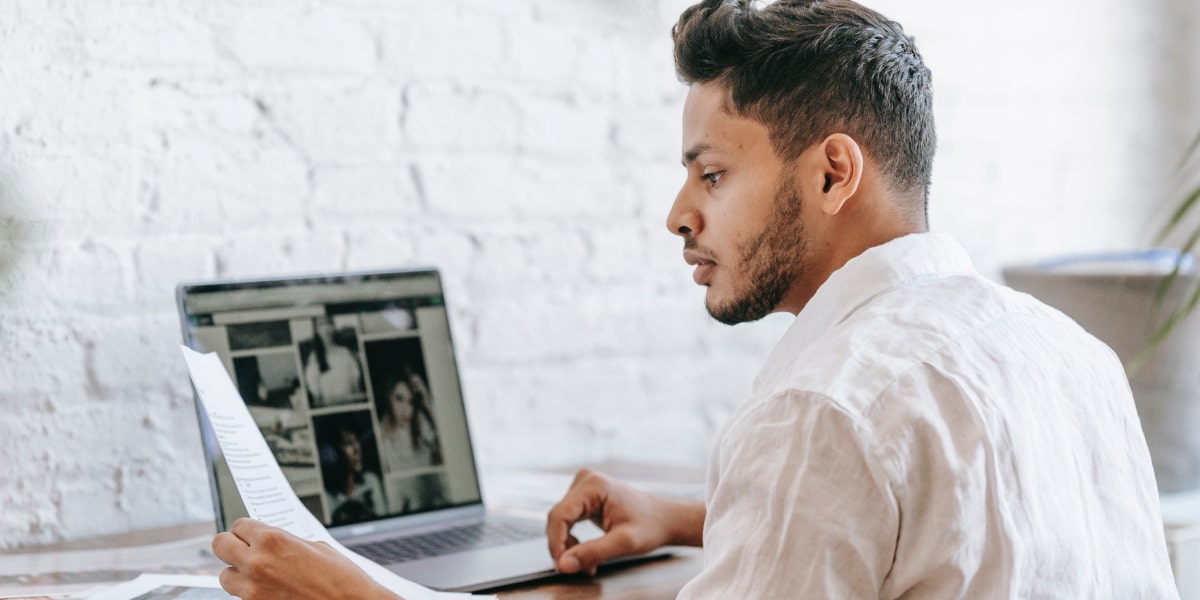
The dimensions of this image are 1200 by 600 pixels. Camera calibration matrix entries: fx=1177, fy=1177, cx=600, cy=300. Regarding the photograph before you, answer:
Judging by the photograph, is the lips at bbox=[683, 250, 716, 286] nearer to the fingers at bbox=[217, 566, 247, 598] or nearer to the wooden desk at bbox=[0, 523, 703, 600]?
the wooden desk at bbox=[0, 523, 703, 600]

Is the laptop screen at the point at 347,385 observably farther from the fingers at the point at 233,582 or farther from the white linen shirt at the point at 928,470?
the white linen shirt at the point at 928,470

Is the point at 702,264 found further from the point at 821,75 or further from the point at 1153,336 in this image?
the point at 1153,336

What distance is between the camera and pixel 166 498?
1.25 m

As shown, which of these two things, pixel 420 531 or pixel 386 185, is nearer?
pixel 420 531

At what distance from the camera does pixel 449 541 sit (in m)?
1.13

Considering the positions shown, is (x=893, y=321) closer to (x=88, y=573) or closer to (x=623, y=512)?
(x=623, y=512)

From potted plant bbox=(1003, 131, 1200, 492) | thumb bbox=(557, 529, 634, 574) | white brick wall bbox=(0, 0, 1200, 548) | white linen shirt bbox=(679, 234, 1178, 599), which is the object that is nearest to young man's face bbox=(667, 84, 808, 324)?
white linen shirt bbox=(679, 234, 1178, 599)

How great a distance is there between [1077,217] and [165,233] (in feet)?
5.11

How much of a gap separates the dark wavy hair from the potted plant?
2.11 feet

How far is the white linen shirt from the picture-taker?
68 cm

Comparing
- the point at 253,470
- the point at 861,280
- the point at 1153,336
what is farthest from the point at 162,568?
the point at 1153,336

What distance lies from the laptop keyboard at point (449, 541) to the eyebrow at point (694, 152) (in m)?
0.40

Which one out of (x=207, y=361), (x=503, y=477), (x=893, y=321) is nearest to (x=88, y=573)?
(x=207, y=361)

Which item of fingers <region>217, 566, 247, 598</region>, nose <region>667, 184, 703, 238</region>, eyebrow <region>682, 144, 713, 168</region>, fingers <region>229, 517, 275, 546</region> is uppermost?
eyebrow <region>682, 144, 713, 168</region>
